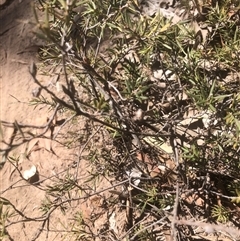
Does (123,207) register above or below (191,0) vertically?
below

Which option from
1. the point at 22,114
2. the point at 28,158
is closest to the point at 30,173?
the point at 28,158

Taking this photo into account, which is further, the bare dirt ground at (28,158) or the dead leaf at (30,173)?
the dead leaf at (30,173)

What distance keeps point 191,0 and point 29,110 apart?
3.02 ft

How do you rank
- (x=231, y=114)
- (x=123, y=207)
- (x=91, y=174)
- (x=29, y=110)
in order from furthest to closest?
(x=29, y=110), (x=123, y=207), (x=91, y=174), (x=231, y=114)

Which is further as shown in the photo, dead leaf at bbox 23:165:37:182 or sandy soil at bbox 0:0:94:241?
dead leaf at bbox 23:165:37:182

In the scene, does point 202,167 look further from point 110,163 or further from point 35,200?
point 35,200

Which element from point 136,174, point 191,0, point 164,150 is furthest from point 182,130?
point 191,0

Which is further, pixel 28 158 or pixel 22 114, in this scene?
pixel 22 114

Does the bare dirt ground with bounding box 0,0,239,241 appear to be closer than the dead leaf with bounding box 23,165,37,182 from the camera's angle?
Yes

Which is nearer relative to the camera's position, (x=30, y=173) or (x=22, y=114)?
(x=30, y=173)

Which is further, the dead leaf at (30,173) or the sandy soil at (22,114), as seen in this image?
the dead leaf at (30,173)

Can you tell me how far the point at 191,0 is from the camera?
6.70 feet

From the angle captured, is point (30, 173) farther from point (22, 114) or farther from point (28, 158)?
point (22, 114)

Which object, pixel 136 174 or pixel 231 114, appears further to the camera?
pixel 136 174
